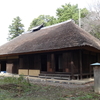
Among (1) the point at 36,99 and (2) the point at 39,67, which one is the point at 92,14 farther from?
(1) the point at 36,99

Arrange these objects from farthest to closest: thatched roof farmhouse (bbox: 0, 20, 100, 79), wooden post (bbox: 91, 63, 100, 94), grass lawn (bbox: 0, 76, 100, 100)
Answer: thatched roof farmhouse (bbox: 0, 20, 100, 79)
wooden post (bbox: 91, 63, 100, 94)
grass lawn (bbox: 0, 76, 100, 100)

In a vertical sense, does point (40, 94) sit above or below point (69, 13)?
below

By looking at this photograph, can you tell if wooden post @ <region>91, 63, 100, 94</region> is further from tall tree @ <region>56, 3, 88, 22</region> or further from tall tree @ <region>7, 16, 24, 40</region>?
tall tree @ <region>7, 16, 24, 40</region>

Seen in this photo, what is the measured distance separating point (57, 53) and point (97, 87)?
17.4 ft

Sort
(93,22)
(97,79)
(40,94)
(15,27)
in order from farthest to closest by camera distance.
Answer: (15,27) < (93,22) < (97,79) < (40,94)

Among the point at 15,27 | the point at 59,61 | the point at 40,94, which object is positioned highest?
the point at 15,27

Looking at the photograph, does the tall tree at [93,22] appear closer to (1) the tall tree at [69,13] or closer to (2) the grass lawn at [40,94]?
(1) the tall tree at [69,13]

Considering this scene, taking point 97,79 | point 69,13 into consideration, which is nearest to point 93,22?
point 69,13

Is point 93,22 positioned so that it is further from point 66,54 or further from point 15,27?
point 15,27

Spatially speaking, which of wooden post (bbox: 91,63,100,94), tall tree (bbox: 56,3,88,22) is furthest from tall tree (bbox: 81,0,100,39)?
wooden post (bbox: 91,63,100,94)

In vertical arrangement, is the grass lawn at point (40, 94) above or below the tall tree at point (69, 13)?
below

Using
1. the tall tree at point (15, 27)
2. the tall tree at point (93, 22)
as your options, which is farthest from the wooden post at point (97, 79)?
the tall tree at point (15, 27)

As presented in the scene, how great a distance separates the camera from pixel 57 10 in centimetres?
3094

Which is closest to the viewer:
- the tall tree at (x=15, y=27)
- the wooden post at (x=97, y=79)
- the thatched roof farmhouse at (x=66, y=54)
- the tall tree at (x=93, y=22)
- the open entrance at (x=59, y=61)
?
the wooden post at (x=97, y=79)
